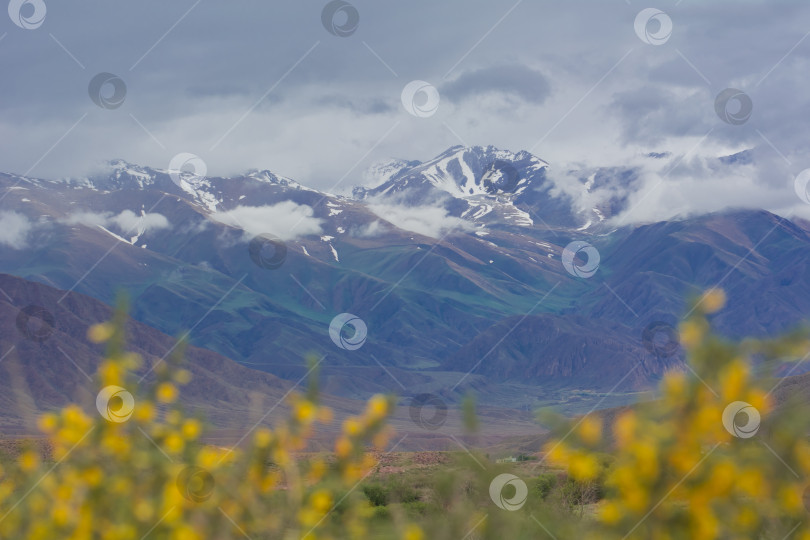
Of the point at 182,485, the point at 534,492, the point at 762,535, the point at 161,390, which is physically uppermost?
the point at 762,535

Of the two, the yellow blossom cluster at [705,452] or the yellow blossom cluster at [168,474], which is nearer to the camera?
the yellow blossom cluster at [705,452]

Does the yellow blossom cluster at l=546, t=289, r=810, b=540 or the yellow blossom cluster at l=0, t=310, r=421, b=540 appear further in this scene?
the yellow blossom cluster at l=0, t=310, r=421, b=540

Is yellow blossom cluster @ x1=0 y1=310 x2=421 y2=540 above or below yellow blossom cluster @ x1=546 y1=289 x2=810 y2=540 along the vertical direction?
below

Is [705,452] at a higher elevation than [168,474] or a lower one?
higher

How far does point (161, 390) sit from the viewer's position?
154 inches

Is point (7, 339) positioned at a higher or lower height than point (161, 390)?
higher

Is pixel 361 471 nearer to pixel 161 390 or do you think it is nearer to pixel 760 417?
pixel 161 390

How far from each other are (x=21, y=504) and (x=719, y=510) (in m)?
3.50

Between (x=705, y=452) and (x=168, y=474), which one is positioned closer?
(x=705, y=452)

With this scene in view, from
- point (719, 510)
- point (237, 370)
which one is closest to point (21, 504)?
point (719, 510)

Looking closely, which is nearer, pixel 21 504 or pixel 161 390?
pixel 161 390

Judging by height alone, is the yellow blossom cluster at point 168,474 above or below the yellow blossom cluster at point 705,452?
below

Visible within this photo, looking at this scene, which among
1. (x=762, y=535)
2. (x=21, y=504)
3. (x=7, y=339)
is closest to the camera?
(x=762, y=535)

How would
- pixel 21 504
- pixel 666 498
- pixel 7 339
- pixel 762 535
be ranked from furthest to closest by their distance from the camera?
pixel 7 339 → pixel 21 504 → pixel 762 535 → pixel 666 498
